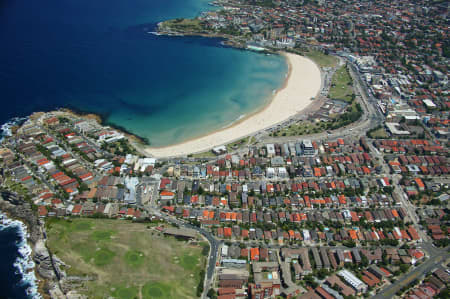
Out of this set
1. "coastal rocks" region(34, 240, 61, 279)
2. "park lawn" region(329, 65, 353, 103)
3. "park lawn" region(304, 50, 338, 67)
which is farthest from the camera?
"park lawn" region(304, 50, 338, 67)

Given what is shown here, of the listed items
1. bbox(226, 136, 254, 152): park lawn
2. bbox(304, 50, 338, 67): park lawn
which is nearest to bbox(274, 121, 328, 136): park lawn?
bbox(226, 136, 254, 152): park lawn

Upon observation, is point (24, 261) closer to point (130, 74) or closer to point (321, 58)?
point (130, 74)

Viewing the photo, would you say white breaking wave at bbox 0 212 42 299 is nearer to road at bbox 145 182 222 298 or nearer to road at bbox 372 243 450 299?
road at bbox 145 182 222 298

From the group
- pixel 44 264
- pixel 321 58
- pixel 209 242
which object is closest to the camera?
pixel 44 264

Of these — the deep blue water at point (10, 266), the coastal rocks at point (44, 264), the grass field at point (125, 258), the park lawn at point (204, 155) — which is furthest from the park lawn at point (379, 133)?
the deep blue water at point (10, 266)

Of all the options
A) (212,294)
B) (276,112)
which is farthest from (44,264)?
(276,112)
